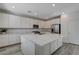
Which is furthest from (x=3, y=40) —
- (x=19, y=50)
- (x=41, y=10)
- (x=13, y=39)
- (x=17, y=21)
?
(x=41, y=10)

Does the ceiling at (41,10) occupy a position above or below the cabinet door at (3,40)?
above

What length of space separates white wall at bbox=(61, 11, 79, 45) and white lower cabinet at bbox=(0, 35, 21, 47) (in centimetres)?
128

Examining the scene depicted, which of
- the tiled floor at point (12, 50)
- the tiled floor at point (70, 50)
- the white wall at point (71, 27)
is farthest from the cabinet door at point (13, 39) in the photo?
the white wall at point (71, 27)

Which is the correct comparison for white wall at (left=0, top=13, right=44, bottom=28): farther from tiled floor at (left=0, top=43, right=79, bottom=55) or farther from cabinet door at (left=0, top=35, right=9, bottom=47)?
tiled floor at (left=0, top=43, right=79, bottom=55)

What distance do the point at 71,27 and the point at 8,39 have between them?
168cm

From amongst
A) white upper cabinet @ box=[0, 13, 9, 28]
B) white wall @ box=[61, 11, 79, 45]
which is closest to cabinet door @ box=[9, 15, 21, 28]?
white upper cabinet @ box=[0, 13, 9, 28]

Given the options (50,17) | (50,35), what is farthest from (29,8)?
(50,35)

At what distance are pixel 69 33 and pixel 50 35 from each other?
2.12ft

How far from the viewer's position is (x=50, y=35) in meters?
2.58

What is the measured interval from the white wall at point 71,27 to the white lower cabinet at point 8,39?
4.21ft

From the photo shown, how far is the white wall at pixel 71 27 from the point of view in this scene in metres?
1.92

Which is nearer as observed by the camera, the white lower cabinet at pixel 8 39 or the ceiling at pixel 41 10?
the ceiling at pixel 41 10

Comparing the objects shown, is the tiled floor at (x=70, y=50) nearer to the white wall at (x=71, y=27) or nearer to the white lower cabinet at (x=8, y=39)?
the white wall at (x=71, y=27)

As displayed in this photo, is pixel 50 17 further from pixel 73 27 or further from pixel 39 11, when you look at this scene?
pixel 73 27
